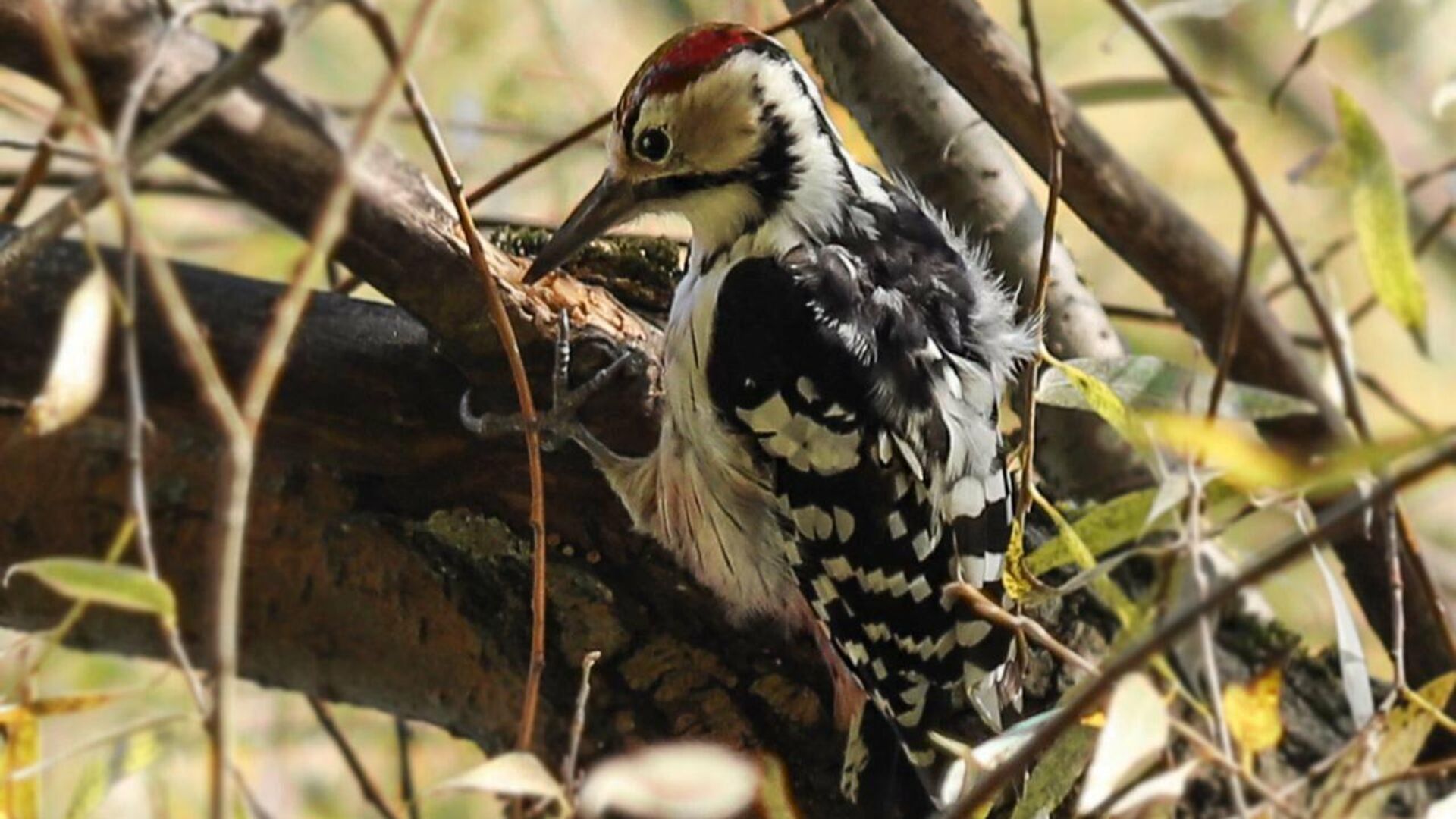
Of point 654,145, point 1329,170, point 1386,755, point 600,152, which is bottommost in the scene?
point 1386,755

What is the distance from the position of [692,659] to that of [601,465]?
8.1 inches

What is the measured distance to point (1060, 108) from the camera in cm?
177

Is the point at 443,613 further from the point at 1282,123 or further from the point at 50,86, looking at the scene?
the point at 1282,123

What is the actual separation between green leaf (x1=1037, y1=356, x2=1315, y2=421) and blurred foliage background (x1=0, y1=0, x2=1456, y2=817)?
0.69 ft

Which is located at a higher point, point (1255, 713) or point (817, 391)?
point (817, 391)

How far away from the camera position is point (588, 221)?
1774 millimetres

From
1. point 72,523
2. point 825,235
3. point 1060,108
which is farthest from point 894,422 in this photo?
point 72,523

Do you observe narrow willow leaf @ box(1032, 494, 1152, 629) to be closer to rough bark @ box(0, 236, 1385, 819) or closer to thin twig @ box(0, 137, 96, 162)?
rough bark @ box(0, 236, 1385, 819)

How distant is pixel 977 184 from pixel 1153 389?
65cm

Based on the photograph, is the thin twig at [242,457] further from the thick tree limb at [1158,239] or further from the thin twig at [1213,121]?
the thick tree limb at [1158,239]

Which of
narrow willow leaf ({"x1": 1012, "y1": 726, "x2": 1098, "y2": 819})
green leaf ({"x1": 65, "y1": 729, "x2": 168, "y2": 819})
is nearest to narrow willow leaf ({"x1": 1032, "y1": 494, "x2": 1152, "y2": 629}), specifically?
narrow willow leaf ({"x1": 1012, "y1": 726, "x2": 1098, "y2": 819})

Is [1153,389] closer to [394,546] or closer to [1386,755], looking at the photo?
[1386,755]

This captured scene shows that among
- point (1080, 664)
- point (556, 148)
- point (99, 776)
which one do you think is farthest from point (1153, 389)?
point (99, 776)

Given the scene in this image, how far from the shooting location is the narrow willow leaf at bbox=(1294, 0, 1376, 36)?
1517mm
